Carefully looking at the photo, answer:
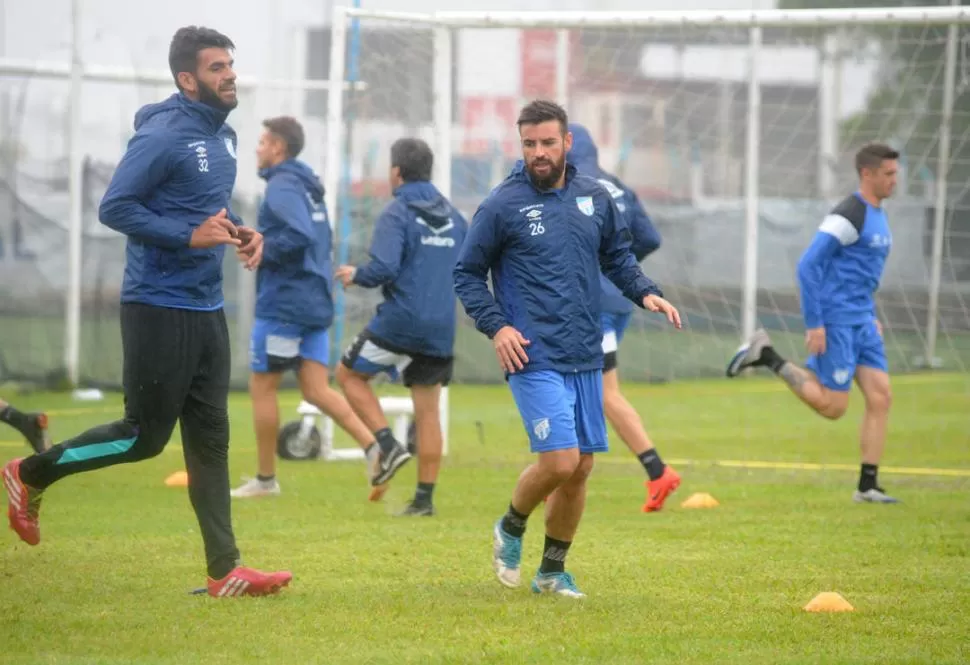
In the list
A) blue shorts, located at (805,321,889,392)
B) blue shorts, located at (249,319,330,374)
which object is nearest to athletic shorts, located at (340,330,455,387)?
blue shorts, located at (249,319,330,374)

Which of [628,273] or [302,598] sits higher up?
[628,273]

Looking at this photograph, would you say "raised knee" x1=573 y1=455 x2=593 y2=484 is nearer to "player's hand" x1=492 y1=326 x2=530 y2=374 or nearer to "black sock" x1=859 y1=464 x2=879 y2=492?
"player's hand" x1=492 y1=326 x2=530 y2=374

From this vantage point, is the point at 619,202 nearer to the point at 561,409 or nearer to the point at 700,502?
the point at 700,502

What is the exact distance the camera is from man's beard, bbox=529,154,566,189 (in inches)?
272

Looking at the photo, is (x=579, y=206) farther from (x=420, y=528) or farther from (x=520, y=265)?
(x=420, y=528)

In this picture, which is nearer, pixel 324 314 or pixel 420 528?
pixel 420 528

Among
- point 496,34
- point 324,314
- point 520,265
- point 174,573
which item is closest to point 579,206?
point 520,265

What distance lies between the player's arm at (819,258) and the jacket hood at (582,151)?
4.83ft

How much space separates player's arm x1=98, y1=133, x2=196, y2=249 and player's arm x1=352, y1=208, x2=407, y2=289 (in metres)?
3.06

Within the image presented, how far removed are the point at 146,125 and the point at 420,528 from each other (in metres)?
3.18

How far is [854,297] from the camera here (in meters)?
10.5

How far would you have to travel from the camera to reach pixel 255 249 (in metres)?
7.04

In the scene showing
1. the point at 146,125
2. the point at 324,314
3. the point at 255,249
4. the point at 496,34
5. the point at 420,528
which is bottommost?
the point at 420,528

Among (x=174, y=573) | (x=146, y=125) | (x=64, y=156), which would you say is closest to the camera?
(x=146, y=125)
